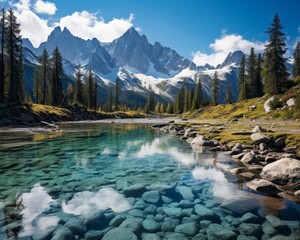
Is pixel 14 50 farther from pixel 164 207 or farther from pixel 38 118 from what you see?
pixel 164 207

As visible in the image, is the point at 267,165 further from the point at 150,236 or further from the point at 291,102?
the point at 291,102

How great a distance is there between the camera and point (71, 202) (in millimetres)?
11414

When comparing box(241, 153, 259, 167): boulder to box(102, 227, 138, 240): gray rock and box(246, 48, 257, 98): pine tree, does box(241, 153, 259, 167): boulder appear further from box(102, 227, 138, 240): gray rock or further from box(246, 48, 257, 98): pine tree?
box(246, 48, 257, 98): pine tree

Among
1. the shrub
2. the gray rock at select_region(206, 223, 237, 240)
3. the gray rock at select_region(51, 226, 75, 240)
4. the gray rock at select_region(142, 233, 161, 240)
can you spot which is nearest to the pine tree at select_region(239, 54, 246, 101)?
the shrub

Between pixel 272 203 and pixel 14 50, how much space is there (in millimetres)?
65019

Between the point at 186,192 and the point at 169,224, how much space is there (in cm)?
382

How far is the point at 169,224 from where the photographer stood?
9.40 metres

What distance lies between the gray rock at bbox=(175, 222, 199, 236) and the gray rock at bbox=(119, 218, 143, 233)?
1376 mm

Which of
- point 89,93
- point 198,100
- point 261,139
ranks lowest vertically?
point 261,139

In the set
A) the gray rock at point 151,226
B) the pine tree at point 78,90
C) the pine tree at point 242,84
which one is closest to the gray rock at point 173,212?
the gray rock at point 151,226

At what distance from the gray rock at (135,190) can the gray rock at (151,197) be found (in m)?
0.35

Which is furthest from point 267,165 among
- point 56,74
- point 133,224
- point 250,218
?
point 56,74

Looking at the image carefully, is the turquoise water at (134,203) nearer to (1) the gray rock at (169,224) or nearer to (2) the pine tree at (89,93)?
(1) the gray rock at (169,224)

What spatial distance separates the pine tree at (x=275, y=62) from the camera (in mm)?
64438
